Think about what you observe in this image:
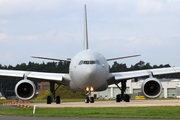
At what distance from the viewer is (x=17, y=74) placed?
38.4m

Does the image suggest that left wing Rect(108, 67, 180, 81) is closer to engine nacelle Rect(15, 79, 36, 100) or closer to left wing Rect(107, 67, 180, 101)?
left wing Rect(107, 67, 180, 101)

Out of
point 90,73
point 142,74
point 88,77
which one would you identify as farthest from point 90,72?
point 142,74

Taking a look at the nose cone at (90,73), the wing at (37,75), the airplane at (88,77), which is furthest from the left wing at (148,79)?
the wing at (37,75)

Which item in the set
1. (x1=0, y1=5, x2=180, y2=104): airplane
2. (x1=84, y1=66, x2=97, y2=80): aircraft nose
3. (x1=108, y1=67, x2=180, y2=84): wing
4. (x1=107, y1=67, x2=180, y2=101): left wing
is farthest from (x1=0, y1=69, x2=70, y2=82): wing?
(x1=84, y1=66, x2=97, y2=80): aircraft nose

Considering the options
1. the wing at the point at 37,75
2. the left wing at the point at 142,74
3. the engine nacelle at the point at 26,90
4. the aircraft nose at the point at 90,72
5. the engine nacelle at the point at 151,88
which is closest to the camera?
the aircraft nose at the point at 90,72

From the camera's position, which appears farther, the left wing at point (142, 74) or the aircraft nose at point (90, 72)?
the left wing at point (142, 74)

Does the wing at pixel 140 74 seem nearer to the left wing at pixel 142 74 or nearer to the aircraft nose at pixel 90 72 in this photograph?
the left wing at pixel 142 74

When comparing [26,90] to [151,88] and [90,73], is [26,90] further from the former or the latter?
[151,88]

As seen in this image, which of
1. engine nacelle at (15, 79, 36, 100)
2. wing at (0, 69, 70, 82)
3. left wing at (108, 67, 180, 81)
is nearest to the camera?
engine nacelle at (15, 79, 36, 100)

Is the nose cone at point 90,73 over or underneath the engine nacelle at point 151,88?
over

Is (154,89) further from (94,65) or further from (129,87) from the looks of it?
(129,87)

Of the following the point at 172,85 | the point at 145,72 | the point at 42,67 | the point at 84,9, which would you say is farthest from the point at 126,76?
the point at 42,67

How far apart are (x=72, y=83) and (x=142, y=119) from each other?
722 inches

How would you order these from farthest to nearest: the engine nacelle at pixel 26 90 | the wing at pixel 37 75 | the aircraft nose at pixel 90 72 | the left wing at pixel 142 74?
the wing at pixel 37 75 → the left wing at pixel 142 74 → the engine nacelle at pixel 26 90 → the aircraft nose at pixel 90 72
